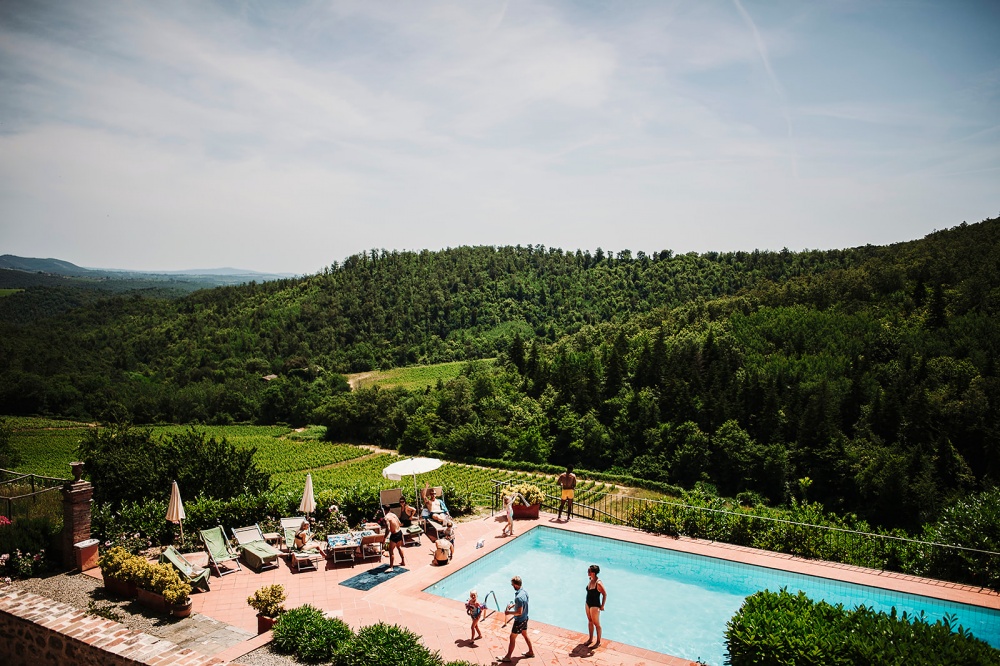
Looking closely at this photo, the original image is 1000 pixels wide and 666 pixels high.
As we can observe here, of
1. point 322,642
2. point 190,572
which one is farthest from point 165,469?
point 322,642

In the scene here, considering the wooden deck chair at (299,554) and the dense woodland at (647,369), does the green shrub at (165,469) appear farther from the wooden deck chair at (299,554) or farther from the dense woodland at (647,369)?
the dense woodland at (647,369)

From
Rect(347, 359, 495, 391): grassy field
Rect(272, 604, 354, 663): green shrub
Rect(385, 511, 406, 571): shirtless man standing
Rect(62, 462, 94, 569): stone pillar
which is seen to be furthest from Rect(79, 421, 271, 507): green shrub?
Rect(347, 359, 495, 391): grassy field

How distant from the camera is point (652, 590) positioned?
38.0ft

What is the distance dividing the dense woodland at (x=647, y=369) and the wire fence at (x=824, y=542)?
28.9 metres

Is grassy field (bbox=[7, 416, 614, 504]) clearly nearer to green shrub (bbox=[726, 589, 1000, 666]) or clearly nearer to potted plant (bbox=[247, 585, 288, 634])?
potted plant (bbox=[247, 585, 288, 634])

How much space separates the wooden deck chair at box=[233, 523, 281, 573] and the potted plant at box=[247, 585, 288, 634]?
280 cm

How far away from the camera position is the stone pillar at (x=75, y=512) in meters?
10.5

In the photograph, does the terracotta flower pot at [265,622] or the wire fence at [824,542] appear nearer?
the terracotta flower pot at [265,622]

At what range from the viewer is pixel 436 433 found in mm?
58812

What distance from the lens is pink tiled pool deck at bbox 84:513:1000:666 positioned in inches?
337

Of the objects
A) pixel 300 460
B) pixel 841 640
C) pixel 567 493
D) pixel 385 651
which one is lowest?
pixel 300 460

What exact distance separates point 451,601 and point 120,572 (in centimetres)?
543

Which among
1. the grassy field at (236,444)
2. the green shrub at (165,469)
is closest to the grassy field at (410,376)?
the grassy field at (236,444)

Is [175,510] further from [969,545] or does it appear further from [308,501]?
[969,545]
